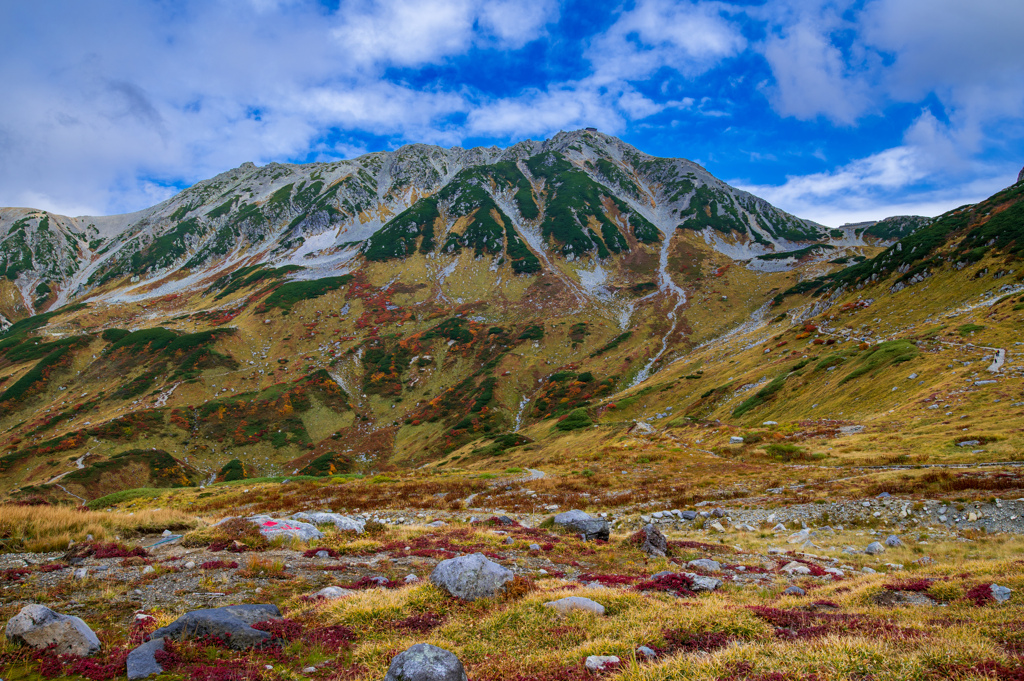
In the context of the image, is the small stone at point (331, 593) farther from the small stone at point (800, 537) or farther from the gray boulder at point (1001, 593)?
the small stone at point (800, 537)

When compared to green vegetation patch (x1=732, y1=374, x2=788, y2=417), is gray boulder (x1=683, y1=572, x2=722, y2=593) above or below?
Result: above

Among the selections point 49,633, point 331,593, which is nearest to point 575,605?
point 331,593

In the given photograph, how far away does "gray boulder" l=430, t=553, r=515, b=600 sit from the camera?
31.2 feet

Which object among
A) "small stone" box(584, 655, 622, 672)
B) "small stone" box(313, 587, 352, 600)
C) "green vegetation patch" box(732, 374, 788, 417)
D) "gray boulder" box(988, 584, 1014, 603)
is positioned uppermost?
"small stone" box(584, 655, 622, 672)

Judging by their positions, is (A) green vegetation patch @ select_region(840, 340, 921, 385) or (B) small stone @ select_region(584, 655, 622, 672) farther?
(A) green vegetation patch @ select_region(840, 340, 921, 385)

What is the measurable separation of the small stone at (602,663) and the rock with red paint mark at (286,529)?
40.3 ft

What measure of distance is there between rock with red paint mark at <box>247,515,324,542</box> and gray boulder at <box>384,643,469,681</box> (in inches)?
421

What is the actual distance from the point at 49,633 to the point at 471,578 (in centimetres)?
737

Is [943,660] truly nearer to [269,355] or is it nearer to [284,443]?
[284,443]

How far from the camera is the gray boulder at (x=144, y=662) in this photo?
5.99 metres

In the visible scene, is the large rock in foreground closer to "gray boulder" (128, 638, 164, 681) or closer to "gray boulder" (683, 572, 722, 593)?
"gray boulder" (128, 638, 164, 681)

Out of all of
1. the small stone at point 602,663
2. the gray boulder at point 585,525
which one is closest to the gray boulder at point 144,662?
the small stone at point 602,663

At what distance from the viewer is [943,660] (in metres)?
4.97

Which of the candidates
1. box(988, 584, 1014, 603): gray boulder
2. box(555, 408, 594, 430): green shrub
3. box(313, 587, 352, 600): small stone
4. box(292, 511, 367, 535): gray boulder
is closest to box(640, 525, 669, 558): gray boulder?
box(988, 584, 1014, 603): gray boulder
